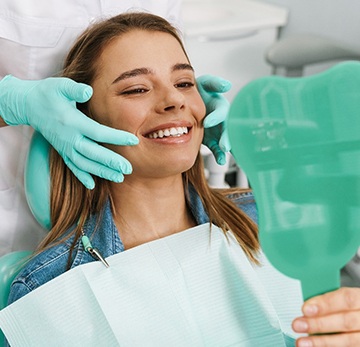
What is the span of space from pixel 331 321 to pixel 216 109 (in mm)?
578

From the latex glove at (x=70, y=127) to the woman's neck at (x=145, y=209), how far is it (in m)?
0.08

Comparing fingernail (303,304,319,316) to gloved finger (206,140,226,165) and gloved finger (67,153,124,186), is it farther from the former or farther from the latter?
gloved finger (206,140,226,165)

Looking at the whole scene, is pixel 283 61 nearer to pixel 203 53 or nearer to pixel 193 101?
pixel 203 53

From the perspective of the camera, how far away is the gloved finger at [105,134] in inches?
49.3

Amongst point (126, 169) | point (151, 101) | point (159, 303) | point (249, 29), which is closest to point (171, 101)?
point (151, 101)

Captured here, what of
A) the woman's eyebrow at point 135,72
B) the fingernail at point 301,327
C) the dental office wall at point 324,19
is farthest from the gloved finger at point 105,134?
the dental office wall at point 324,19

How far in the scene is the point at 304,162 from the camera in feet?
3.07

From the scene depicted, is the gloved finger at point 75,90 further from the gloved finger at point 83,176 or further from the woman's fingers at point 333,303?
the woman's fingers at point 333,303

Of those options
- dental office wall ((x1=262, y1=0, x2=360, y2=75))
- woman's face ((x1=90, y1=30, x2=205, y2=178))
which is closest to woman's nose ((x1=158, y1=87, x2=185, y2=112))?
woman's face ((x1=90, y1=30, x2=205, y2=178))

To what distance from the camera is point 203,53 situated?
259cm

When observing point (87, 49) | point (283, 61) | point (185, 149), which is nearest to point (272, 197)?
point (185, 149)

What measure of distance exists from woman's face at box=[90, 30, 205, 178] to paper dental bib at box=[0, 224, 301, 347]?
0.55 ft

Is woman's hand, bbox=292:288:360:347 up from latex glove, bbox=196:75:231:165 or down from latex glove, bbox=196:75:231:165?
down

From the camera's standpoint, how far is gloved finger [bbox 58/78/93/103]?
1.28m
